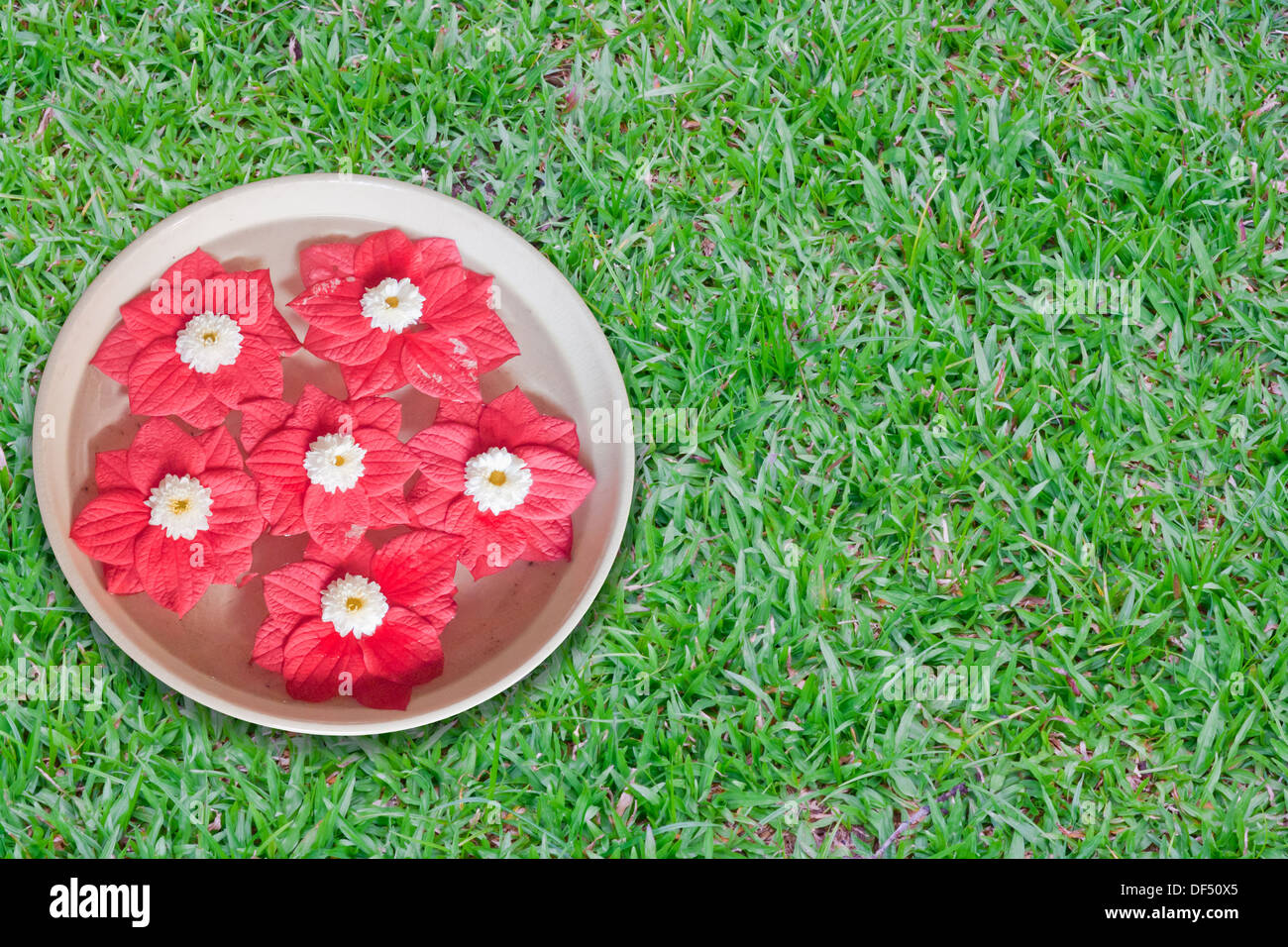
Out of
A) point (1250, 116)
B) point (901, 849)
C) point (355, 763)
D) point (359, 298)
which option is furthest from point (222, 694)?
point (1250, 116)

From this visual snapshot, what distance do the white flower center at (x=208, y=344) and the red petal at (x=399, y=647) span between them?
584mm

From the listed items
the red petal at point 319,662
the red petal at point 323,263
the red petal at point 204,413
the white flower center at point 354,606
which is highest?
the red petal at point 323,263

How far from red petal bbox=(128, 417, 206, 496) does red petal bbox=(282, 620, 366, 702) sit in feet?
1.25

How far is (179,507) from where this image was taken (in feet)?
6.43

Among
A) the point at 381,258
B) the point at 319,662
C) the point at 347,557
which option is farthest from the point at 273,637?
the point at 381,258

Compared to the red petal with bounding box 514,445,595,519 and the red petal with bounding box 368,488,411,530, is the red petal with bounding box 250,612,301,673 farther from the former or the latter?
the red petal with bounding box 514,445,595,519

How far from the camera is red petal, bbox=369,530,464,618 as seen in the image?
1997mm

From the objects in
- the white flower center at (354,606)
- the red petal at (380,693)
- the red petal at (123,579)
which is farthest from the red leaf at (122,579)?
the red petal at (380,693)

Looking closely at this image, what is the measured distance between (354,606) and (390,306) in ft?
1.91

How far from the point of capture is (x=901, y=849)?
2062 millimetres

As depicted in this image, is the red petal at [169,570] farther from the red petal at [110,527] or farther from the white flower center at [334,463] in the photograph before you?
the white flower center at [334,463]

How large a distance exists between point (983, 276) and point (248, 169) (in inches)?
63.0

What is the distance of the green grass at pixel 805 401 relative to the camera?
205 centimetres

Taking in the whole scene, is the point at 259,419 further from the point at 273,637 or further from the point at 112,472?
the point at 273,637
